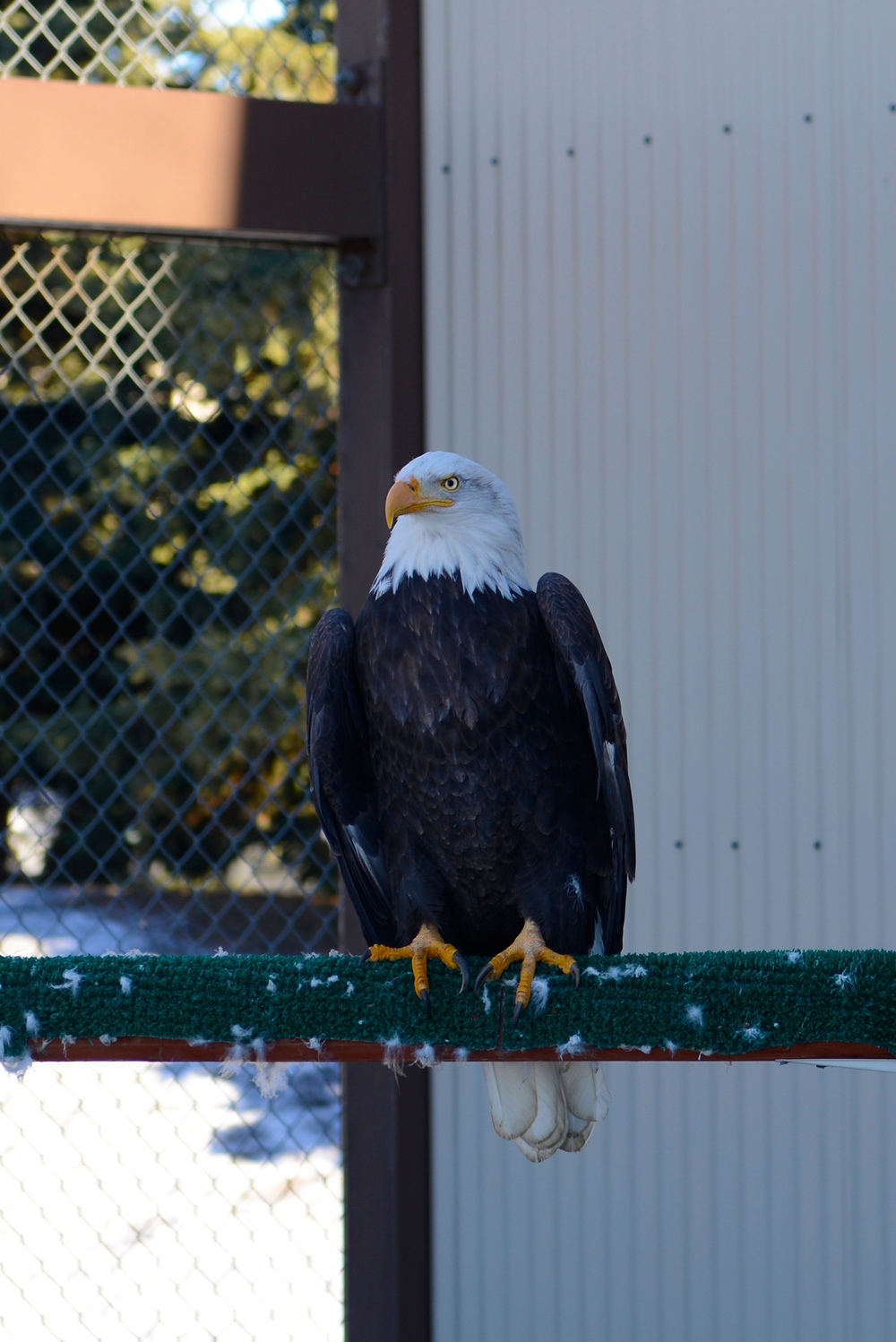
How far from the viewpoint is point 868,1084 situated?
252cm

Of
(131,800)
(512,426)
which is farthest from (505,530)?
(131,800)

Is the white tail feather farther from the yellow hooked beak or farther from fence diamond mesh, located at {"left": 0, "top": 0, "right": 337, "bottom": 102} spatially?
fence diamond mesh, located at {"left": 0, "top": 0, "right": 337, "bottom": 102}

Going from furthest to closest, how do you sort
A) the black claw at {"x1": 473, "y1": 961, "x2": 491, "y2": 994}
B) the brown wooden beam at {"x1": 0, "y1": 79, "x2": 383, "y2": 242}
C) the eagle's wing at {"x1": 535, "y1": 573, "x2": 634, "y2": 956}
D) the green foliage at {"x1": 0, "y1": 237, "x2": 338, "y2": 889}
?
Result: the green foliage at {"x1": 0, "y1": 237, "x2": 338, "y2": 889}, the brown wooden beam at {"x1": 0, "y1": 79, "x2": 383, "y2": 242}, the eagle's wing at {"x1": 535, "y1": 573, "x2": 634, "y2": 956}, the black claw at {"x1": 473, "y1": 961, "x2": 491, "y2": 994}

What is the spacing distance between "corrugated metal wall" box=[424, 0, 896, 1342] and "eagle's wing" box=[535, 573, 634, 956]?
76 centimetres

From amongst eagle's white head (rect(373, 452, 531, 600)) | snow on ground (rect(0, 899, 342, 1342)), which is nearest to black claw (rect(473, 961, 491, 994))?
eagle's white head (rect(373, 452, 531, 600))

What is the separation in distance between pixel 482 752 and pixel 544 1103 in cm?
49

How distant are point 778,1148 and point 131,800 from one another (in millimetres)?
3182

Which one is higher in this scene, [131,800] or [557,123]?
[557,123]

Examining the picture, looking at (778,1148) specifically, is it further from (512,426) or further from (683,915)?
(512,426)

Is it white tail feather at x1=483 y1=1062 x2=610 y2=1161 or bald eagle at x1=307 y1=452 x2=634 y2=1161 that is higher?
bald eagle at x1=307 y1=452 x2=634 y2=1161

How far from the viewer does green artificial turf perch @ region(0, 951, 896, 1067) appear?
4.80 ft

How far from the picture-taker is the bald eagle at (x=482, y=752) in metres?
1.74

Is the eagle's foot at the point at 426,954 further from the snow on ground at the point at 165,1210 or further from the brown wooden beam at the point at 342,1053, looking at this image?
the snow on ground at the point at 165,1210

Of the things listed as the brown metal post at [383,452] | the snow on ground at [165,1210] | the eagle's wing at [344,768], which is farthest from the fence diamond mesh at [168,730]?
the eagle's wing at [344,768]
